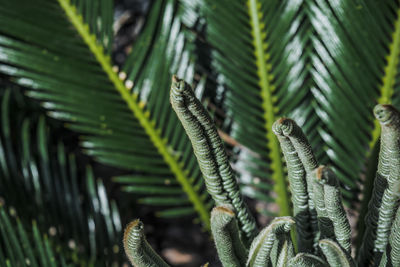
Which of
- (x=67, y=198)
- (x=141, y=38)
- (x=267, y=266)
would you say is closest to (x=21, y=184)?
(x=67, y=198)

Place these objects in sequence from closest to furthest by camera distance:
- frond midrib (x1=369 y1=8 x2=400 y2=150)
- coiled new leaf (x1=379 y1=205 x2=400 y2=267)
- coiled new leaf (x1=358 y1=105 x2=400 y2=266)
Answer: coiled new leaf (x1=358 y1=105 x2=400 y2=266)
coiled new leaf (x1=379 y1=205 x2=400 y2=267)
frond midrib (x1=369 y1=8 x2=400 y2=150)

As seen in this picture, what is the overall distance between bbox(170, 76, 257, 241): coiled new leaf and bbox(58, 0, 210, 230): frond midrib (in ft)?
1.60

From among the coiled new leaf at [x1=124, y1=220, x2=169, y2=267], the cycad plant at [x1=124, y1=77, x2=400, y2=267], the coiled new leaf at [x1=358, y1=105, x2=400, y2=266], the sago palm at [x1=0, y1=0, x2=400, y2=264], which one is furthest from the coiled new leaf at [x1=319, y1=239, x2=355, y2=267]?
the sago palm at [x1=0, y1=0, x2=400, y2=264]

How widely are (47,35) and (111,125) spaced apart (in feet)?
0.89

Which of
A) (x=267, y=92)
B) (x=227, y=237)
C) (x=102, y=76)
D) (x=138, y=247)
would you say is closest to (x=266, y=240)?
(x=227, y=237)

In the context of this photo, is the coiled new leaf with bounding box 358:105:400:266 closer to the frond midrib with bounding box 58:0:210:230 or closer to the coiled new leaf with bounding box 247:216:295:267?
the coiled new leaf with bounding box 247:216:295:267

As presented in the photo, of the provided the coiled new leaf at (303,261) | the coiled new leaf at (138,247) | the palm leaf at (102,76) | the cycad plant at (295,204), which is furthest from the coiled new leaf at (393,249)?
the palm leaf at (102,76)

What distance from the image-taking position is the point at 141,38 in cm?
124

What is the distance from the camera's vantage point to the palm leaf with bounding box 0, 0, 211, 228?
115 centimetres

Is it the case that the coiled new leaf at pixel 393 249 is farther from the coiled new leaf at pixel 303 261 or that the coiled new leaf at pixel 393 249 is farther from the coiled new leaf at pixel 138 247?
the coiled new leaf at pixel 138 247

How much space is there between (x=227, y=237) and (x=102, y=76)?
71cm

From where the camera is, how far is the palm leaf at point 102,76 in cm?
115

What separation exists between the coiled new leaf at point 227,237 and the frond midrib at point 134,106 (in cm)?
55

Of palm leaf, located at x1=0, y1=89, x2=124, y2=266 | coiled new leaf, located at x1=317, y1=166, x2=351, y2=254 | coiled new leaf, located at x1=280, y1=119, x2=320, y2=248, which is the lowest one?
palm leaf, located at x1=0, y1=89, x2=124, y2=266
